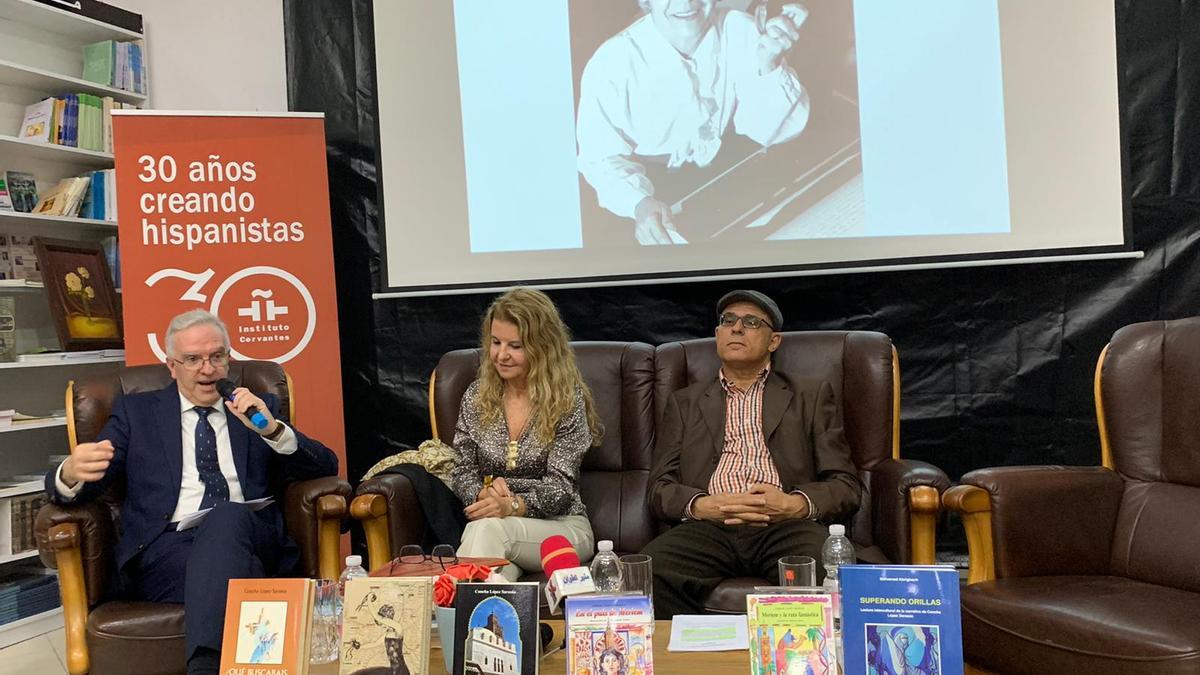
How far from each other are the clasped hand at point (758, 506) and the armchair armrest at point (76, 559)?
165 centimetres

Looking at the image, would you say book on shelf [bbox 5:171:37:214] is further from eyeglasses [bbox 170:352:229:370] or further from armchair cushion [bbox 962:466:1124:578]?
armchair cushion [bbox 962:466:1124:578]

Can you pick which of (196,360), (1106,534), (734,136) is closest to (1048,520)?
(1106,534)

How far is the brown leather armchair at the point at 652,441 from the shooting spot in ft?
8.59

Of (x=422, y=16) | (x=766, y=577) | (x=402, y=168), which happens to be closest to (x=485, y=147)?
(x=402, y=168)

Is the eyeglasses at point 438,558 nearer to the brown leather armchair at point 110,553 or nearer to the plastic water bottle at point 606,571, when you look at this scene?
the plastic water bottle at point 606,571

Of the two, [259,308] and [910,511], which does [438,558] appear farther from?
[259,308]

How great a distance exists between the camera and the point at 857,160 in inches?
142

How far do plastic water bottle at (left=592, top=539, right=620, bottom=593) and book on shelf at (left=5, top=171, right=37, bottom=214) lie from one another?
3280 millimetres

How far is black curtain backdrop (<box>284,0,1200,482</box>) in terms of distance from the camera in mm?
3438

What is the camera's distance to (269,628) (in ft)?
5.59

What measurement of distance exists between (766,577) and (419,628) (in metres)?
1.20

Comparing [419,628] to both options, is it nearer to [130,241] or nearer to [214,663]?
[214,663]

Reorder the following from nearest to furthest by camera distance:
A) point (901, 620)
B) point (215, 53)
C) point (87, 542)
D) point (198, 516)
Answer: point (901, 620) < point (87, 542) < point (198, 516) < point (215, 53)

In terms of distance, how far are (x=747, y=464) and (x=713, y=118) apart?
1.46m
